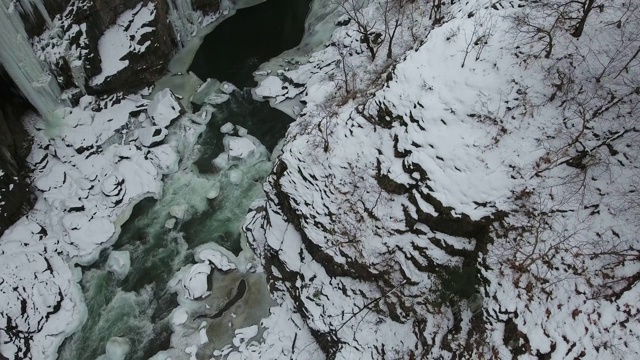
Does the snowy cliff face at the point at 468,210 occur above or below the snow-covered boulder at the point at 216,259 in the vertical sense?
above

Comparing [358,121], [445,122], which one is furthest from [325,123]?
[445,122]

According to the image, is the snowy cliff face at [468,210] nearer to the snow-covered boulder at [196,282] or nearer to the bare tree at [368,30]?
the snow-covered boulder at [196,282]

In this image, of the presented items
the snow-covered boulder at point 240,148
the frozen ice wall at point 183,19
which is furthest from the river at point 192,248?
the frozen ice wall at point 183,19

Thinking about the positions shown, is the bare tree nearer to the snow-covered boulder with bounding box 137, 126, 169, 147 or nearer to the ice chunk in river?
the snow-covered boulder with bounding box 137, 126, 169, 147

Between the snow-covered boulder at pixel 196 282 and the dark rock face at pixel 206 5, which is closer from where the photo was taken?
the snow-covered boulder at pixel 196 282

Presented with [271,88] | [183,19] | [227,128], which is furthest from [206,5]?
[227,128]

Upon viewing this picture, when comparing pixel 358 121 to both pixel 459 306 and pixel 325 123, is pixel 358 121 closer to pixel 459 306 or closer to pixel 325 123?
pixel 325 123
